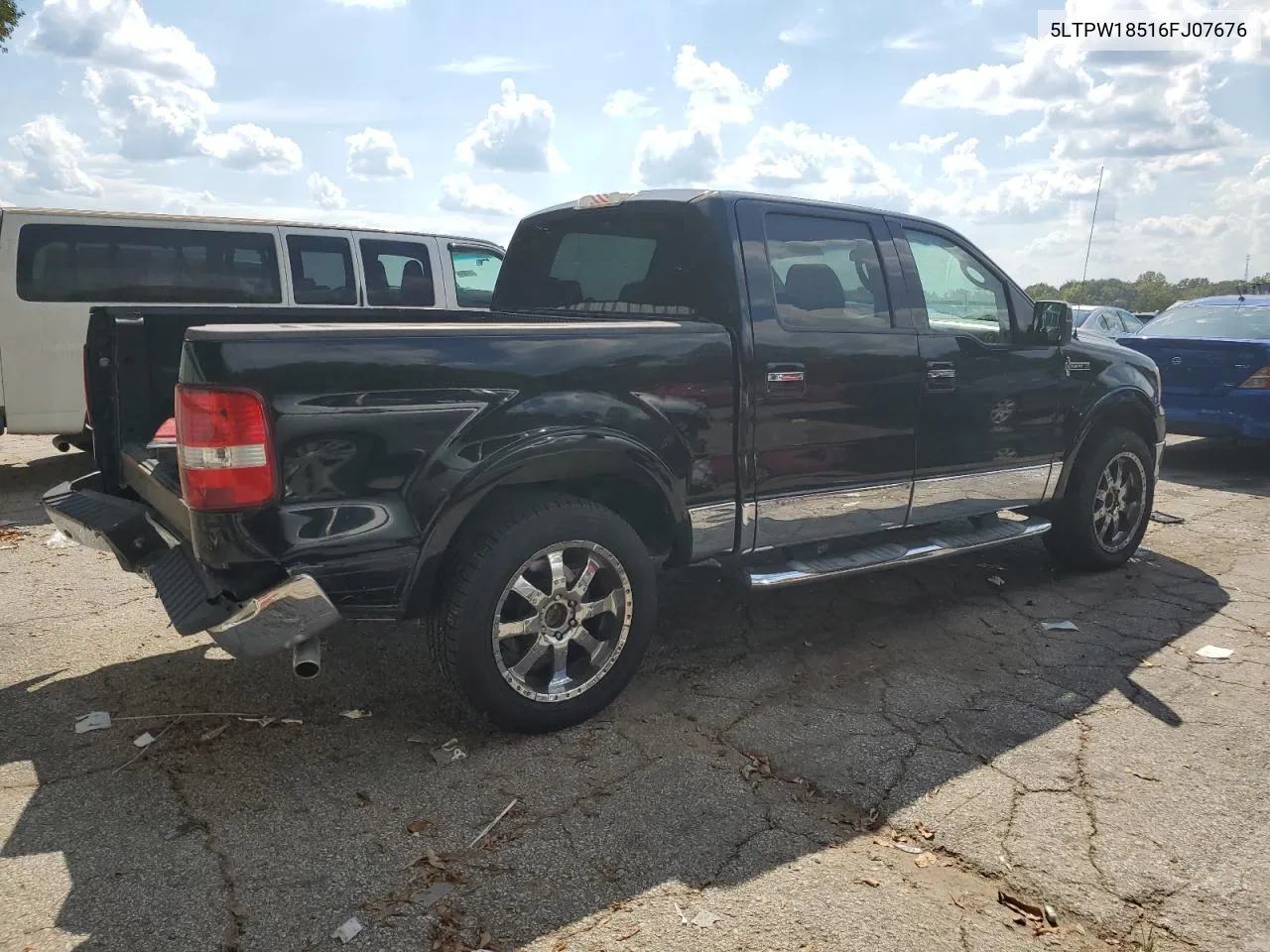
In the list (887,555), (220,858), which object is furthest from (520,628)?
(887,555)

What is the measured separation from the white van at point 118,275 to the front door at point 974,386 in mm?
4482

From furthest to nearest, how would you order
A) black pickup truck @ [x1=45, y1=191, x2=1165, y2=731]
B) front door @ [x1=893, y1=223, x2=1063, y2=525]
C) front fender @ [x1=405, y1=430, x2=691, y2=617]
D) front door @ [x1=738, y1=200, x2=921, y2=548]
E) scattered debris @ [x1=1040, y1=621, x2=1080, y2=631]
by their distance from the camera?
1. scattered debris @ [x1=1040, y1=621, x2=1080, y2=631]
2. front door @ [x1=893, y1=223, x2=1063, y2=525]
3. front door @ [x1=738, y1=200, x2=921, y2=548]
4. front fender @ [x1=405, y1=430, x2=691, y2=617]
5. black pickup truck @ [x1=45, y1=191, x2=1165, y2=731]

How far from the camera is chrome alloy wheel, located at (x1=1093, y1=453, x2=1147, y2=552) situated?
18.2 ft

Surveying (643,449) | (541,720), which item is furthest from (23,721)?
(643,449)

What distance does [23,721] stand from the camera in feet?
11.6

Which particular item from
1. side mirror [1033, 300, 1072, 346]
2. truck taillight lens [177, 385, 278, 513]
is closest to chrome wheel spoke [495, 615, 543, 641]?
truck taillight lens [177, 385, 278, 513]

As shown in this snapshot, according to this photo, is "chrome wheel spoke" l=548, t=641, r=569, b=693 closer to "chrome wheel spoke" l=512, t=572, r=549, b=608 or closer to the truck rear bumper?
"chrome wheel spoke" l=512, t=572, r=549, b=608

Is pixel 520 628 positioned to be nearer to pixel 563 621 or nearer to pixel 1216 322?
pixel 563 621

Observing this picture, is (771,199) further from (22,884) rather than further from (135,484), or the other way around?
(22,884)

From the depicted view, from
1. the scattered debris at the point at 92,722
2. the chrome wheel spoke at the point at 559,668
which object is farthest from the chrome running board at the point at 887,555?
the scattered debris at the point at 92,722

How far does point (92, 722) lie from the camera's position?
353 centimetres

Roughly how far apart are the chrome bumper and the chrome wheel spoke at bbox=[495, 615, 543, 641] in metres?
0.62

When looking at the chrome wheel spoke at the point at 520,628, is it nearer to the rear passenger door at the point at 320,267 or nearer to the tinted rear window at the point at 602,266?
the tinted rear window at the point at 602,266

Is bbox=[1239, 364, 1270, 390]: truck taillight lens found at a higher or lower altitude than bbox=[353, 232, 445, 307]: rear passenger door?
lower
